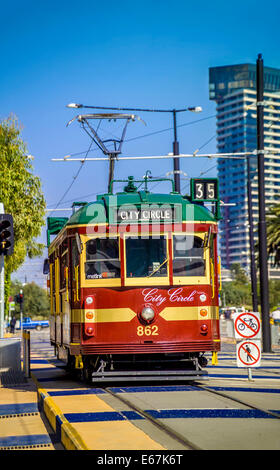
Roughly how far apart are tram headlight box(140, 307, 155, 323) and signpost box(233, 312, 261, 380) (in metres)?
2.20

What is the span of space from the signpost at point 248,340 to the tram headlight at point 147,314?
7.23 feet

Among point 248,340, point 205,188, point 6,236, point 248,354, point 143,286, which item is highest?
point 205,188

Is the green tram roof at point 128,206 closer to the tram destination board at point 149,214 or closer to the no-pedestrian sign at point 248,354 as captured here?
the tram destination board at point 149,214

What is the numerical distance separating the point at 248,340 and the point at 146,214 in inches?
132

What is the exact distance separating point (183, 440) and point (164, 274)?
581 centimetres

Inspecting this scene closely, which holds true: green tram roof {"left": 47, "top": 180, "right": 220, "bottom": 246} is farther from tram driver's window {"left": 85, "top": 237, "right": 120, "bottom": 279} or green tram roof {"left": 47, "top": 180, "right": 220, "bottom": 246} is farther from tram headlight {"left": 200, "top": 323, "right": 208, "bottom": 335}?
tram headlight {"left": 200, "top": 323, "right": 208, "bottom": 335}

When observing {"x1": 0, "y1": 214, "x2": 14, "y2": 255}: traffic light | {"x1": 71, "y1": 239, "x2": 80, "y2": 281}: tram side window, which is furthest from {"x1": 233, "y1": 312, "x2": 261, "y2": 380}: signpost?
{"x1": 0, "y1": 214, "x2": 14, "y2": 255}: traffic light

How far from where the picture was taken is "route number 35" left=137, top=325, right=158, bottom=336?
13.9 meters

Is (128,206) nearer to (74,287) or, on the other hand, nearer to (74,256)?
(74,256)

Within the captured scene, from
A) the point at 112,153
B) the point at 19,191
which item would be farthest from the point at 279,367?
the point at 19,191

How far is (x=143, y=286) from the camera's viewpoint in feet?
45.8

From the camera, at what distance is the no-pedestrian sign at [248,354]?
50.3ft

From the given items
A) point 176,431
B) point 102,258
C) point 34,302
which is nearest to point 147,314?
point 102,258

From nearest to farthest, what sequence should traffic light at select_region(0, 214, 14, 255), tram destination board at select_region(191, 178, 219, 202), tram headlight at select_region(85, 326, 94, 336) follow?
tram headlight at select_region(85, 326, 94, 336)
tram destination board at select_region(191, 178, 219, 202)
traffic light at select_region(0, 214, 14, 255)
